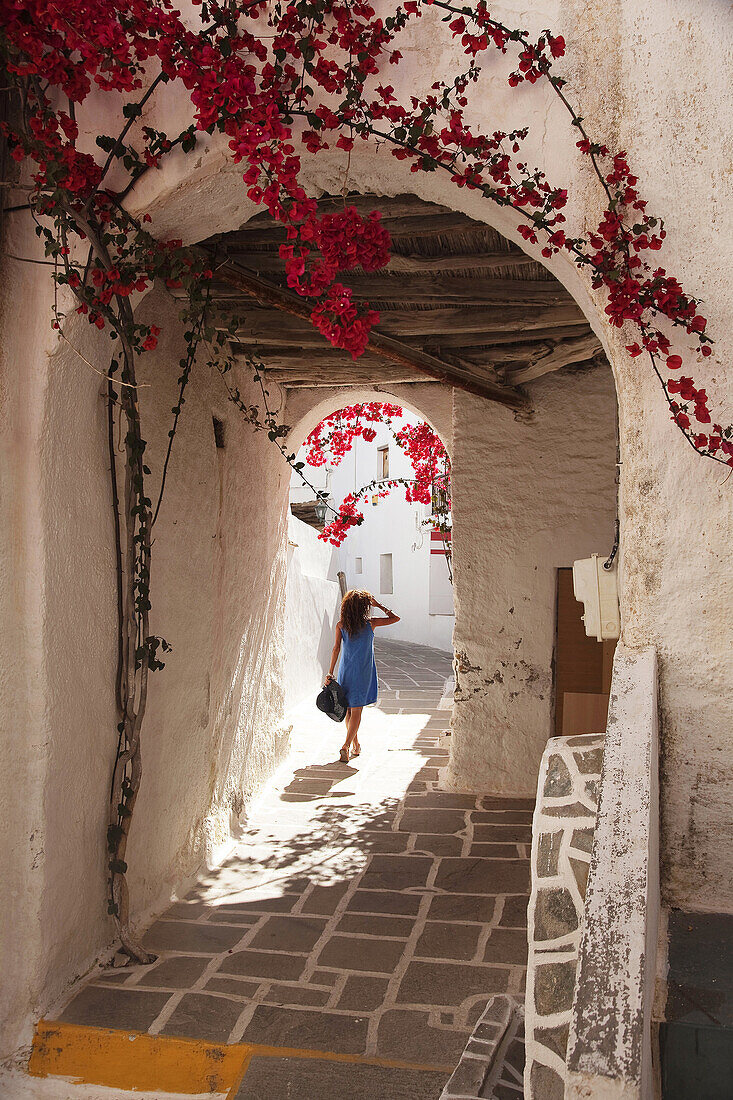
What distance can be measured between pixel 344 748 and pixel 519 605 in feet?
6.33

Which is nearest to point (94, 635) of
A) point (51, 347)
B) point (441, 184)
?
point (51, 347)

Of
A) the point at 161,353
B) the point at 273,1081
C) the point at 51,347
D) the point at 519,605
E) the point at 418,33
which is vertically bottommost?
the point at 273,1081

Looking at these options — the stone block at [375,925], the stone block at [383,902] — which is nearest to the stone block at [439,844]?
the stone block at [383,902]

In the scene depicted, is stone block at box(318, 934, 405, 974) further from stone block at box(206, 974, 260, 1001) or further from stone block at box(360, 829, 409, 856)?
stone block at box(360, 829, 409, 856)

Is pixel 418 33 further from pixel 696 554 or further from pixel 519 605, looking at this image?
pixel 519 605

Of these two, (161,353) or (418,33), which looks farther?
(161,353)

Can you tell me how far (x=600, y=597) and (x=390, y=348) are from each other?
2.38 m

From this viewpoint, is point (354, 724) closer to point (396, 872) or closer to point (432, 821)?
point (432, 821)

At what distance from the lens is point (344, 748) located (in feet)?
22.7

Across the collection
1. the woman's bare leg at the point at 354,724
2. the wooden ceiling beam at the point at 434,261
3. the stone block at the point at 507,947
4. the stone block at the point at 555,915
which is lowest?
the stone block at the point at 507,947

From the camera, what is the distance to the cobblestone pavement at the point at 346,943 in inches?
110

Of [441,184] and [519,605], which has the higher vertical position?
[441,184]

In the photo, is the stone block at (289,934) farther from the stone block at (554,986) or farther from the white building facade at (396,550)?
the white building facade at (396,550)

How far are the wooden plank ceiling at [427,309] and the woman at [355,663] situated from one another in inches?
76.5
